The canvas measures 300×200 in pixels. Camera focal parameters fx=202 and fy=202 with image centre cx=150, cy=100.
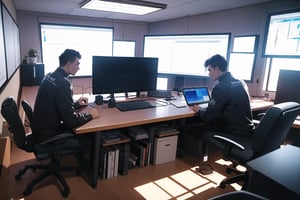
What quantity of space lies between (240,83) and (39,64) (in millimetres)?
3812

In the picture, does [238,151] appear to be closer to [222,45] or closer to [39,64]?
[222,45]

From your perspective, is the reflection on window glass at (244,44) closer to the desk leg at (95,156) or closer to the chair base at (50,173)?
the desk leg at (95,156)

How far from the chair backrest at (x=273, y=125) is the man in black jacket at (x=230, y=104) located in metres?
0.33

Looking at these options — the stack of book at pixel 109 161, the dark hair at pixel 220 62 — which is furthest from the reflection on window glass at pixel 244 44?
the stack of book at pixel 109 161

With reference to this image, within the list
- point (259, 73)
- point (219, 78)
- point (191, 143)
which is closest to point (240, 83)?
point (219, 78)

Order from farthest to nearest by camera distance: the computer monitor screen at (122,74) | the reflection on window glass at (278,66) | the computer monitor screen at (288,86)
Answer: the reflection on window glass at (278,66) < the computer monitor screen at (288,86) < the computer monitor screen at (122,74)

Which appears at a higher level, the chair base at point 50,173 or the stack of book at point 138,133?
the stack of book at point 138,133

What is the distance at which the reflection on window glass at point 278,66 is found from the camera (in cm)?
270

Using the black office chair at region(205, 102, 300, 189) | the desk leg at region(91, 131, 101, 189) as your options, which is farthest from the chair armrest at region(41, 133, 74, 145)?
the black office chair at region(205, 102, 300, 189)

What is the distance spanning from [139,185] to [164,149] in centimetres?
53

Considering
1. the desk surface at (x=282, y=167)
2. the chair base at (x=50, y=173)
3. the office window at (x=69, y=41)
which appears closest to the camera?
the desk surface at (x=282, y=167)

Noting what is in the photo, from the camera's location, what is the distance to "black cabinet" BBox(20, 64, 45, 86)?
13.2 ft

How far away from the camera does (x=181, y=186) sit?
2010 millimetres

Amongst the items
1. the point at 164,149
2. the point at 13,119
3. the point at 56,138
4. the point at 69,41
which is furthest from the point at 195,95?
the point at 69,41
